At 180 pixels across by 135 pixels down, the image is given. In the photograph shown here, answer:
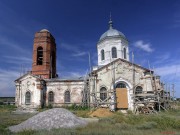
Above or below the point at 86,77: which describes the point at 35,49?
above

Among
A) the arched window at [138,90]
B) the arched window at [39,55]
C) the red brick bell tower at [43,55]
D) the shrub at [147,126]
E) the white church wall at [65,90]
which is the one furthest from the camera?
the arched window at [39,55]

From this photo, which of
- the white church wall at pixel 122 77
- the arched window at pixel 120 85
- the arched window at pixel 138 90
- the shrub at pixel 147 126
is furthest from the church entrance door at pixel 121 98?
the shrub at pixel 147 126

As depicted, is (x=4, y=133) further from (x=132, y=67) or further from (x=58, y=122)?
(x=132, y=67)

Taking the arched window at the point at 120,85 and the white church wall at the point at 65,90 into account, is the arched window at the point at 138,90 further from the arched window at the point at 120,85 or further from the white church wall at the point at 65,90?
the white church wall at the point at 65,90

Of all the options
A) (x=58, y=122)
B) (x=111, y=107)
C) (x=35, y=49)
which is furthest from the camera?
(x=35, y=49)

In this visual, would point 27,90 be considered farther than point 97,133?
Yes

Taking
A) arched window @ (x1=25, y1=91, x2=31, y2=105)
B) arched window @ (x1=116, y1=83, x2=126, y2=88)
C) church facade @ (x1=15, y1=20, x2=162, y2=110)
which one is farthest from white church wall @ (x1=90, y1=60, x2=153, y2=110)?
arched window @ (x1=25, y1=91, x2=31, y2=105)

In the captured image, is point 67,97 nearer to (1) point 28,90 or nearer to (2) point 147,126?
(1) point 28,90

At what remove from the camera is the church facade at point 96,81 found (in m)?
22.8

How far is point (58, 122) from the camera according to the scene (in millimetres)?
11141

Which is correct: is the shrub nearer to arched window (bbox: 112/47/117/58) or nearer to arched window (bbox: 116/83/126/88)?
arched window (bbox: 116/83/126/88)

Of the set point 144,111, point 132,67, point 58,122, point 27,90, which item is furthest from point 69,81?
point 58,122

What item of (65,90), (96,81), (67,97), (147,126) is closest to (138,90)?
(96,81)

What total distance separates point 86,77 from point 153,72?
8.62 m
